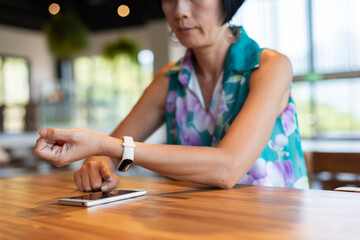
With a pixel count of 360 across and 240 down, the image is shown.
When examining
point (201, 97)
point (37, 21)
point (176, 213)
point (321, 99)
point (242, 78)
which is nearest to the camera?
point (176, 213)

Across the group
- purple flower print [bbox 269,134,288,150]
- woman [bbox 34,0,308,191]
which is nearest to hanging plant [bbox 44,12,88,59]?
woman [bbox 34,0,308,191]

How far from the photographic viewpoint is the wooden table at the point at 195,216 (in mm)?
563

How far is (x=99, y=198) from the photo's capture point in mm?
821

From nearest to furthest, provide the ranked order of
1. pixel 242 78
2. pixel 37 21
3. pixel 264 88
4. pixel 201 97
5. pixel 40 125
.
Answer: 1. pixel 264 88
2. pixel 242 78
3. pixel 201 97
4. pixel 40 125
5. pixel 37 21

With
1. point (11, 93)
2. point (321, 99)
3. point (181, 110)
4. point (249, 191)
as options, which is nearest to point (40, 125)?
point (11, 93)

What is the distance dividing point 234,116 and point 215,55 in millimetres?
231

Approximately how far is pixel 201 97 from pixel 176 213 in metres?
0.71

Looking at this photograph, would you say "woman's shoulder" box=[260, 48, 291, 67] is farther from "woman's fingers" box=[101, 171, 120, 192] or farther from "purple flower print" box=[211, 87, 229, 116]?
"woman's fingers" box=[101, 171, 120, 192]

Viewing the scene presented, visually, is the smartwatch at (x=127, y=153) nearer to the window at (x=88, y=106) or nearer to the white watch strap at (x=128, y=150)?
the white watch strap at (x=128, y=150)

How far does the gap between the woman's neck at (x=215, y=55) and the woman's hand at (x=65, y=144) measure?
0.62m

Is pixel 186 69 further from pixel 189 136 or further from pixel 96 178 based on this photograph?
pixel 96 178

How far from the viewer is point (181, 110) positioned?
4.54ft

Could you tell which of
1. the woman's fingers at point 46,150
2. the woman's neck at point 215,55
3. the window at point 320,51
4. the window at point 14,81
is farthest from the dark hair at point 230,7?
the window at point 14,81

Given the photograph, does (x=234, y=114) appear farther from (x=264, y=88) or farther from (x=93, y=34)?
(x=93, y=34)
